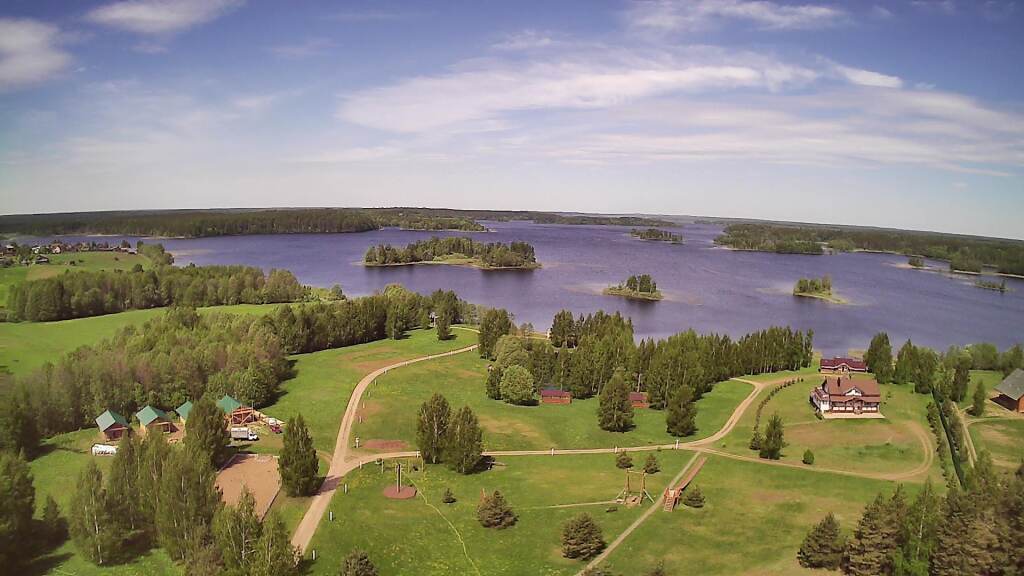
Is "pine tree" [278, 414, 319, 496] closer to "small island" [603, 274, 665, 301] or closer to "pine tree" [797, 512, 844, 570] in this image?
"pine tree" [797, 512, 844, 570]

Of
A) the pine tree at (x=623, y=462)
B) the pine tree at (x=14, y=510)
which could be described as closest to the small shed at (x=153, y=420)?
the pine tree at (x=14, y=510)

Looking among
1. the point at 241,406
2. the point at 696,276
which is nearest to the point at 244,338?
the point at 241,406

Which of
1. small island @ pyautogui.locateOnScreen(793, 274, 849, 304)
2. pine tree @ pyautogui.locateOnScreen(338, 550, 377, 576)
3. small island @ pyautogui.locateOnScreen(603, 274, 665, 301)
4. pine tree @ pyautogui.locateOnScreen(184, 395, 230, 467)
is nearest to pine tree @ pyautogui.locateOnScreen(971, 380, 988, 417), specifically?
pine tree @ pyautogui.locateOnScreen(338, 550, 377, 576)

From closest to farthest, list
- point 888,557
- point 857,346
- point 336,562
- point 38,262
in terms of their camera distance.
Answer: point 888,557, point 336,562, point 38,262, point 857,346

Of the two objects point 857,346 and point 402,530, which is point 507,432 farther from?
point 857,346

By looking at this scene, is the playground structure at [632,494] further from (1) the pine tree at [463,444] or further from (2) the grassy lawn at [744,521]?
(1) the pine tree at [463,444]

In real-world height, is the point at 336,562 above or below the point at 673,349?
below

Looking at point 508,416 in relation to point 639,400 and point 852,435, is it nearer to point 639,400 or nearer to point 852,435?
point 639,400
